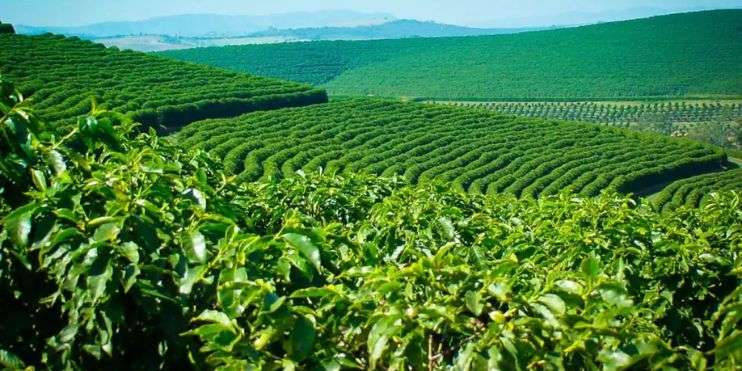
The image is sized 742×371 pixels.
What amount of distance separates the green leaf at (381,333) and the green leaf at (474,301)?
0.34 m

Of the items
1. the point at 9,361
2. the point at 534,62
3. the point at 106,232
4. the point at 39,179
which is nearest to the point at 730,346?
the point at 106,232

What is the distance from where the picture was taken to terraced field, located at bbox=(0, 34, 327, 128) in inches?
1485

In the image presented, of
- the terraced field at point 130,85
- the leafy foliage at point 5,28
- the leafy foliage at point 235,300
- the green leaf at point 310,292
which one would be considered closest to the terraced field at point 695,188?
the terraced field at point 130,85

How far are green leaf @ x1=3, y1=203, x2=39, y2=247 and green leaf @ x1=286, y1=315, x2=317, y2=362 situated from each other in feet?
4.22

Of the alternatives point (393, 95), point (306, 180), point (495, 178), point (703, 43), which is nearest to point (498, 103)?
point (393, 95)

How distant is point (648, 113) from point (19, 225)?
4179 inches

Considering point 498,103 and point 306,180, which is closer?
point 306,180

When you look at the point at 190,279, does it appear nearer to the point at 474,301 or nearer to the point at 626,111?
the point at 474,301

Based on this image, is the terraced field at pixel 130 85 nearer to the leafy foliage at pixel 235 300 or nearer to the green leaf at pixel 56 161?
the green leaf at pixel 56 161

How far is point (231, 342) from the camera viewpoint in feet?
7.34

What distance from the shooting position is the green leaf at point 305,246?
2.53m

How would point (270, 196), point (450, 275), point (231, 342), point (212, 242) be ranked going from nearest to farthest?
point (231, 342), point (450, 275), point (212, 242), point (270, 196)

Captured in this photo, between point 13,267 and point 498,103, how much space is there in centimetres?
11159

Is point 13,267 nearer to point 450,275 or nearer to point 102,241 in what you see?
point 102,241
